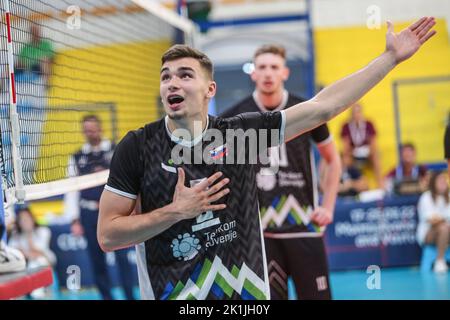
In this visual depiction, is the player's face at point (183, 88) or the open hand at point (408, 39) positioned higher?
the open hand at point (408, 39)

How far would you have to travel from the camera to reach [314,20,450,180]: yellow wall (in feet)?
50.9

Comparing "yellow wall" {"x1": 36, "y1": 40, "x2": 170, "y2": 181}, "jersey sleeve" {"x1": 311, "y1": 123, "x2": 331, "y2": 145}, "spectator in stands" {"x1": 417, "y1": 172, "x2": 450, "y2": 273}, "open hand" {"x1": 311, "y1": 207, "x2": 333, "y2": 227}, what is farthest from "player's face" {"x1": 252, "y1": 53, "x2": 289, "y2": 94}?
"spectator in stands" {"x1": 417, "y1": 172, "x2": 450, "y2": 273}

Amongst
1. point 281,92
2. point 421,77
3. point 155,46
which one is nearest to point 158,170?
point 281,92

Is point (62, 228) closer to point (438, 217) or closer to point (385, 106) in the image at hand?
point (438, 217)

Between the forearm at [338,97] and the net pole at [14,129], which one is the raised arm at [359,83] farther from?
the net pole at [14,129]

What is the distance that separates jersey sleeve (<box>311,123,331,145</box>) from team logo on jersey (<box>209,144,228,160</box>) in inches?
90.6

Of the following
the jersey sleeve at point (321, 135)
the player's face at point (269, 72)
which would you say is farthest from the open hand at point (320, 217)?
the player's face at point (269, 72)

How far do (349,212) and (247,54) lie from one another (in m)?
5.98

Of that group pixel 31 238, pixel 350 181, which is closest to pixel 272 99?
pixel 31 238

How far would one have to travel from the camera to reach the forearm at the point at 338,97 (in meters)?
4.10

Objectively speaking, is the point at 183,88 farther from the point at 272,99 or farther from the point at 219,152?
the point at 272,99

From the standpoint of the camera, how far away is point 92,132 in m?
7.80

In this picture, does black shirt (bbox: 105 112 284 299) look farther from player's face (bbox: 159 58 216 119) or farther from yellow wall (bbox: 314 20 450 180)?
yellow wall (bbox: 314 20 450 180)

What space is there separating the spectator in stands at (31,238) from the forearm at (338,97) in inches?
326
